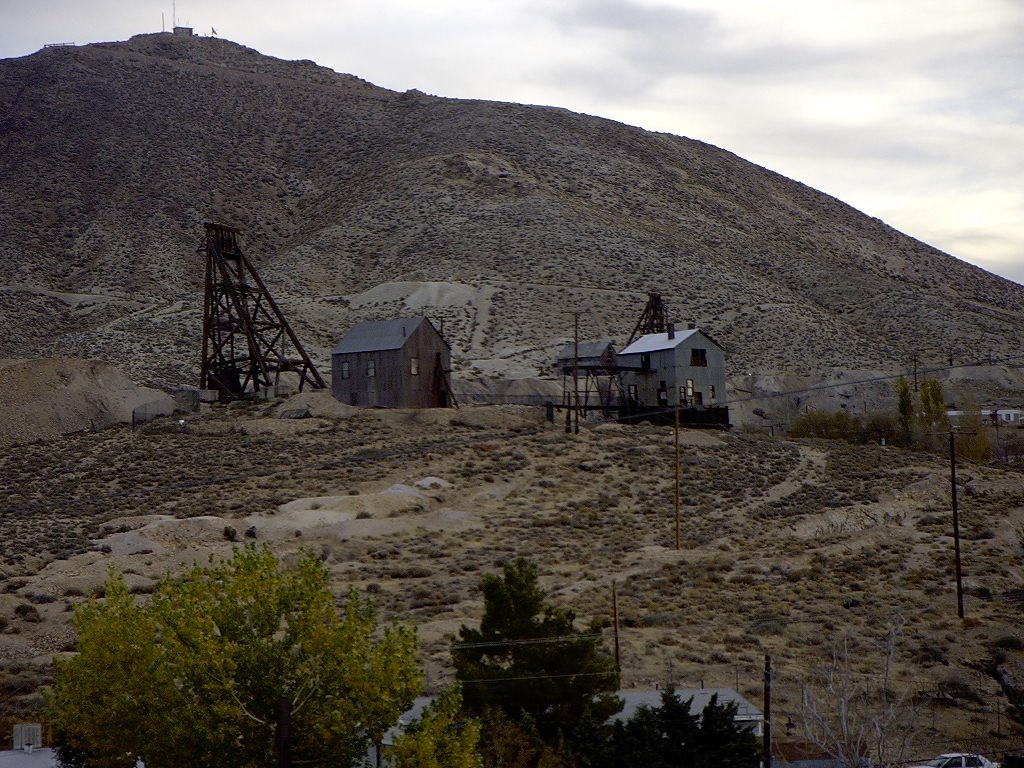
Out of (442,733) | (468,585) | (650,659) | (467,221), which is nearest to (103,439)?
(468,585)

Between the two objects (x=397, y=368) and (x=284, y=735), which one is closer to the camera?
(x=284, y=735)

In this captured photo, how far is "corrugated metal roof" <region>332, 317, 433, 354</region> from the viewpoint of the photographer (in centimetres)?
5784

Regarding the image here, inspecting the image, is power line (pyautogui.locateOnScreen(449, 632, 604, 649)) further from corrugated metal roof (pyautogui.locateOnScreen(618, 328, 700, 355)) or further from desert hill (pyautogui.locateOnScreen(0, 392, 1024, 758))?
corrugated metal roof (pyautogui.locateOnScreen(618, 328, 700, 355))

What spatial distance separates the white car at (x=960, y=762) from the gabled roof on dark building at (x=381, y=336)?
37.9 meters

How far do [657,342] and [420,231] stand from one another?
41267mm

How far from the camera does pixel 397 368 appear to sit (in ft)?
189

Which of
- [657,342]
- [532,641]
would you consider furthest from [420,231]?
[532,641]

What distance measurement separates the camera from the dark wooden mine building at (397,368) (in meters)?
57.7

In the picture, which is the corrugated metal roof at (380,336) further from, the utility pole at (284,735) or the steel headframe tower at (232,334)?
the utility pole at (284,735)

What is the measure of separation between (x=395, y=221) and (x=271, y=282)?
1416cm

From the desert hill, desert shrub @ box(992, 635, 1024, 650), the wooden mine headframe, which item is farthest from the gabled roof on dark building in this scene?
desert shrub @ box(992, 635, 1024, 650)

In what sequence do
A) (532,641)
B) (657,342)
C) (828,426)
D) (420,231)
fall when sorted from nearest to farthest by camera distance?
(532,641) → (657,342) → (828,426) → (420,231)

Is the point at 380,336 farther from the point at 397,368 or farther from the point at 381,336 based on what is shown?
the point at 397,368

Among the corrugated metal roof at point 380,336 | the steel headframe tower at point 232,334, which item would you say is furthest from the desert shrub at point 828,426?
the steel headframe tower at point 232,334
